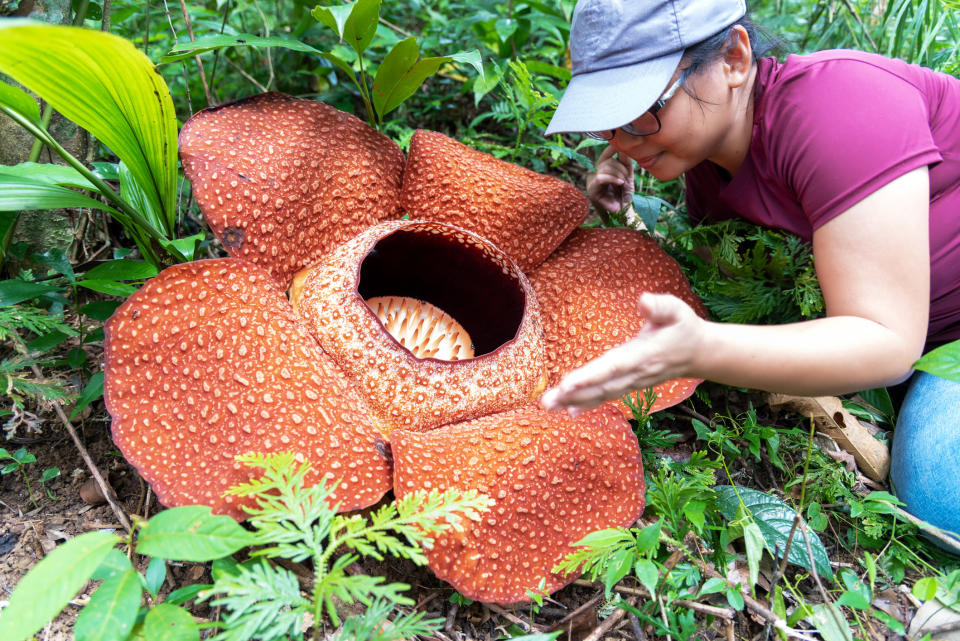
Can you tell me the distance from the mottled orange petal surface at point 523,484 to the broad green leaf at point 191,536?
14.2 inches


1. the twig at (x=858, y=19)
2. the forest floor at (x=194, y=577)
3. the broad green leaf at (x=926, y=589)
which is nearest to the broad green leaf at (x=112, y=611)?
the forest floor at (x=194, y=577)

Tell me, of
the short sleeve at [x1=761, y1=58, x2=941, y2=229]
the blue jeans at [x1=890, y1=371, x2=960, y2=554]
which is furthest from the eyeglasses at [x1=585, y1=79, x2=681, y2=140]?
the blue jeans at [x1=890, y1=371, x2=960, y2=554]

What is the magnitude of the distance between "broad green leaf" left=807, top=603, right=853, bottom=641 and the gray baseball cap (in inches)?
46.8

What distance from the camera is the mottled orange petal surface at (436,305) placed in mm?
1581

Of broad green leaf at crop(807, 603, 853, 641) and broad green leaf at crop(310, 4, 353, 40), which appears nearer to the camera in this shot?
broad green leaf at crop(807, 603, 853, 641)

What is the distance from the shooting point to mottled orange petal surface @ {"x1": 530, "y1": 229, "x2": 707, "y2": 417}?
1.89m

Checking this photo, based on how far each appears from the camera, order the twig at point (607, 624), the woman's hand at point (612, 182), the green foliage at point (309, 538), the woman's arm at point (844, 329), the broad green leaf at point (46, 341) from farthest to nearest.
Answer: the woman's hand at point (612, 182)
the broad green leaf at point (46, 341)
the twig at point (607, 624)
the woman's arm at point (844, 329)
the green foliage at point (309, 538)

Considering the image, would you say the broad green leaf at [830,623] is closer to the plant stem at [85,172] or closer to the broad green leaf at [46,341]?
the plant stem at [85,172]

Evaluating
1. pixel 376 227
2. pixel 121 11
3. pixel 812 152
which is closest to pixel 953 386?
pixel 812 152

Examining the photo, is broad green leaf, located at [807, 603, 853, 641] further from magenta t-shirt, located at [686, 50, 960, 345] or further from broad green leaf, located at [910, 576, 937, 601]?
magenta t-shirt, located at [686, 50, 960, 345]

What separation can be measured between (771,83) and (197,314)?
1.56 metres

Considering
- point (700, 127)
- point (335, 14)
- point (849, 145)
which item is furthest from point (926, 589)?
point (335, 14)

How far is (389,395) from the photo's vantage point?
5.18 ft

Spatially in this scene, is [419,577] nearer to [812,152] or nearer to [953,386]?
[812,152]
